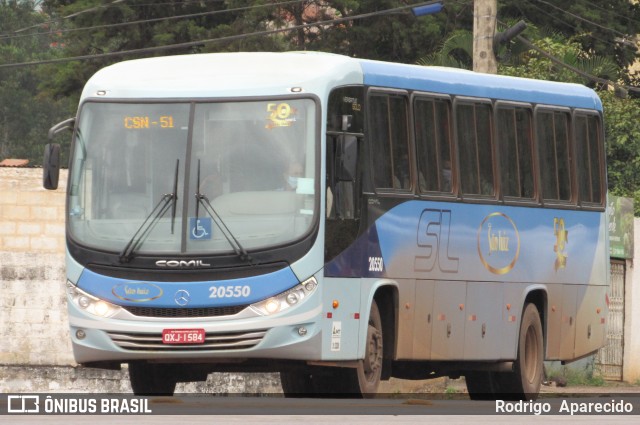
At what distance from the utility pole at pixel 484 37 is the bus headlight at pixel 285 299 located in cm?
1085

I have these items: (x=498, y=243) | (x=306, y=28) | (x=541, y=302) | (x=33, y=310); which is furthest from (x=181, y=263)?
(x=306, y=28)

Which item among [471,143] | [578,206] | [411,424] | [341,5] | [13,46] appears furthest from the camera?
[13,46]

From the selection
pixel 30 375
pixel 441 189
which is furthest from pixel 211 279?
pixel 30 375

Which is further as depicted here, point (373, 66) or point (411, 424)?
point (373, 66)

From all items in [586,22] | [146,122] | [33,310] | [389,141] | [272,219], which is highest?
[586,22]

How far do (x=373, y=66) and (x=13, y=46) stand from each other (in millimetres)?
78110

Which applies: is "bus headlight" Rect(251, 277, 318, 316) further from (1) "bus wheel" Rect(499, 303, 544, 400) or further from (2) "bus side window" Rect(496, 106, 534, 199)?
(1) "bus wheel" Rect(499, 303, 544, 400)

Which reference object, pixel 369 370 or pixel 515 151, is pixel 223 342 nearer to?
pixel 369 370

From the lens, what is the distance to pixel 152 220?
608 inches

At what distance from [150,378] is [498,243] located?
4.15m

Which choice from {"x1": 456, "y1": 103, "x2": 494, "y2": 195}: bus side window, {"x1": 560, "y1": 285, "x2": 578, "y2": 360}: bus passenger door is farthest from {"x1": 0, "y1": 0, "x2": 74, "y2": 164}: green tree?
{"x1": 456, "y1": 103, "x2": 494, "y2": 195}: bus side window

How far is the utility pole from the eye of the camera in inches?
1013

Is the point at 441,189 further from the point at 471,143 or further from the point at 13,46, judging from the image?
the point at 13,46

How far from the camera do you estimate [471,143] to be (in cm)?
1848
